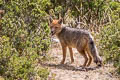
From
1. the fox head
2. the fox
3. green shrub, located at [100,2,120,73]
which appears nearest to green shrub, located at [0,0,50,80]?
the fox head

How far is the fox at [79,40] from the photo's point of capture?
921cm

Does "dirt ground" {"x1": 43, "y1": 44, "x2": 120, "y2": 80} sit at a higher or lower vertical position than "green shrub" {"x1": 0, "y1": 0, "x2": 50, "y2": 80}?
lower

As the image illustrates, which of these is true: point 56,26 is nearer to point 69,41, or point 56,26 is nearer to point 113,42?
point 69,41

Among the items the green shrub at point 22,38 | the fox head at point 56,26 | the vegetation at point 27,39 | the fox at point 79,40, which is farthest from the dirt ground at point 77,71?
the fox head at point 56,26

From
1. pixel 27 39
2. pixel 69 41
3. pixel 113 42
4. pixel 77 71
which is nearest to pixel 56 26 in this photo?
pixel 69 41

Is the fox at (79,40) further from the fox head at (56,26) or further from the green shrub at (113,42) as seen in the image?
the green shrub at (113,42)

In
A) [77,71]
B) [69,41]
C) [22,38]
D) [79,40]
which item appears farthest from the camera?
[69,41]

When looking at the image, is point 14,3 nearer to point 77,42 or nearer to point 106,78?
point 77,42

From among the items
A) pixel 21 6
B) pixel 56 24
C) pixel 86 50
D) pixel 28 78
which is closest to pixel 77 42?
pixel 86 50

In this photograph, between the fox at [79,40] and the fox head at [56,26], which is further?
the fox head at [56,26]

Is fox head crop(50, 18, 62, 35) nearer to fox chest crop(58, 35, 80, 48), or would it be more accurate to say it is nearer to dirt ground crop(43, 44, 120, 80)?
fox chest crop(58, 35, 80, 48)

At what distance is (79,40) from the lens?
945cm

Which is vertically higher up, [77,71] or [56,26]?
[56,26]

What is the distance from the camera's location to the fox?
30.2 feet
